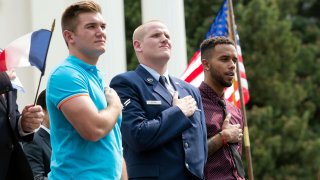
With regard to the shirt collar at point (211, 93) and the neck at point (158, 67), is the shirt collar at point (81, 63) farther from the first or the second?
the shirt collar at point (211, 93)

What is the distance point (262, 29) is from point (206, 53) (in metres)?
17.2

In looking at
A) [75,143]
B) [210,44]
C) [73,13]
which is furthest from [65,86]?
[210,44]

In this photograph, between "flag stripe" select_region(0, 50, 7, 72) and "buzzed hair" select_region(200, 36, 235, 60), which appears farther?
"buzzed hair" select_region(200, 36, 235, 60)

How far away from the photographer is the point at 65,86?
205 inches

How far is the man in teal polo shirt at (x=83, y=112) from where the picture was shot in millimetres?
5141

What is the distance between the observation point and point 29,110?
5.88 meters

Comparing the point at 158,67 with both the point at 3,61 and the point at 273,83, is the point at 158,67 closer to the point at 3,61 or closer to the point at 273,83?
the point at 3,61

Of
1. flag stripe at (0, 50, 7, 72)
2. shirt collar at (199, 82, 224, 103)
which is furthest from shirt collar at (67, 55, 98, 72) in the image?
shirt collar at (199, 82, 224, 103)

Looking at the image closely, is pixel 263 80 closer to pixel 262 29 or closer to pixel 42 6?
pixel 262 29

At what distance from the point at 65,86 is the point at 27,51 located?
0.74 m

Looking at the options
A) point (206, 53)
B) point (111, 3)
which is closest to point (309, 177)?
point (111, 3)

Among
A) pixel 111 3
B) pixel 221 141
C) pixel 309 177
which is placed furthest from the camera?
pixel 309 177

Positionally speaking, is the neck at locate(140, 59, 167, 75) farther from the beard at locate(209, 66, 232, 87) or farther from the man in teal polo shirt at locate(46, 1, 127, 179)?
the man in teal polo shirt at locate(46, 1, 127, 179)

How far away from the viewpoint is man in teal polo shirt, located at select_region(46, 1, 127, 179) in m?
5.14
